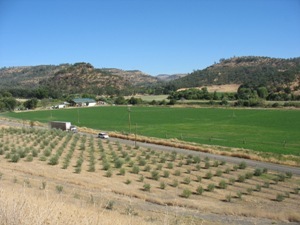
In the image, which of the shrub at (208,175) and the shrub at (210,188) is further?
the shrub at (208,175)

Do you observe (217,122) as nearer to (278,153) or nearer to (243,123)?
(243,123)

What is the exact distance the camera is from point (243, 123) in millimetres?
80625

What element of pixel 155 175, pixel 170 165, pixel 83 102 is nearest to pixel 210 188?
pixel 155 175

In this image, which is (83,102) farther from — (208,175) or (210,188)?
(210,188)

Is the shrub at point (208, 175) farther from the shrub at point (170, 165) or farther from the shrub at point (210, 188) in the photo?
the shrub at point (170, 165)

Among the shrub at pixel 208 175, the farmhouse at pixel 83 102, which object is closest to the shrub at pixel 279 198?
the shrub at pixel 208 175

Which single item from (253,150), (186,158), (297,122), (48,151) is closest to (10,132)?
(48,151)

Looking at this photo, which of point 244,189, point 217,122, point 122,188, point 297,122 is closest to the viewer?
point 122,188

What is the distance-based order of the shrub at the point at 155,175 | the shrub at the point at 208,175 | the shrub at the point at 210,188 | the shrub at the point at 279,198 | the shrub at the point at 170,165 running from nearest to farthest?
the shrub at the point at 279,198 → the shrub at the point at 210,188 → the shrub at the point at 155,175 → the shrub at the point at 208,175 → the shrub at the point at 170,165

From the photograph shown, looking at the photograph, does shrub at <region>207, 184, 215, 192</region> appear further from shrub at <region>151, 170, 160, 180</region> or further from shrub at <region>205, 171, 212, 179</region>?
shrub at <region>151, 170, 160, 180</region>

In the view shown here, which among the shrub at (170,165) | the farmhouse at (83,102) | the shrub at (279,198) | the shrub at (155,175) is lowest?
the shrub at (279,198)

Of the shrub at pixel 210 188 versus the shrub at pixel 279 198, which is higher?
the shrub at pixel 210 188

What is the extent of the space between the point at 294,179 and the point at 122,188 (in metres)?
14.4

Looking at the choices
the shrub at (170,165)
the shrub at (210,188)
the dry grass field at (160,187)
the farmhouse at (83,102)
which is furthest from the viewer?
the farmhouse at (83,102)
